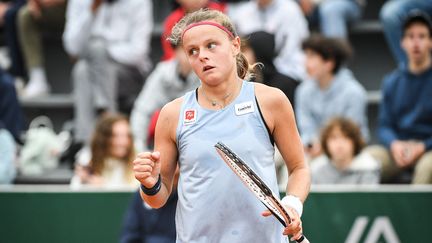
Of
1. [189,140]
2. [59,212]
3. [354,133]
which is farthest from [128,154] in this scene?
[189,140]

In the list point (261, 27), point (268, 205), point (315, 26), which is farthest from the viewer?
point (315, 26)

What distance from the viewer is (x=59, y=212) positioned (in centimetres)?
667

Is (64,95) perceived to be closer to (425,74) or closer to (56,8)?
(56,8)

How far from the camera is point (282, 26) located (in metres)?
8.23

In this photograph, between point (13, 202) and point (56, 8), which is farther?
point (56, 8)

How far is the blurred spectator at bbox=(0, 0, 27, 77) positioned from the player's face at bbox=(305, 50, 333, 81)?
327cm

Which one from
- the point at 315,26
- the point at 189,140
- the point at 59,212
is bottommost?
the point at 59,212

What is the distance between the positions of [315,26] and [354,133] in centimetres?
247

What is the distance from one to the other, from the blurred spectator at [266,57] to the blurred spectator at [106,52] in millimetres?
1698

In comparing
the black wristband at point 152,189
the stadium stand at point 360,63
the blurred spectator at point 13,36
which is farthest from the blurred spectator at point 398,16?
the black wristband at point 152,189

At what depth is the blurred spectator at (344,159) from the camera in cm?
691

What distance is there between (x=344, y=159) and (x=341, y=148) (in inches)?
3.2

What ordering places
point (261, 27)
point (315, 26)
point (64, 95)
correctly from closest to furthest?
point (261, 27) < point (315, 26) < point (64, 95)

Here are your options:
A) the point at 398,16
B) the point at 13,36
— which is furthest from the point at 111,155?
the point at 13,36
